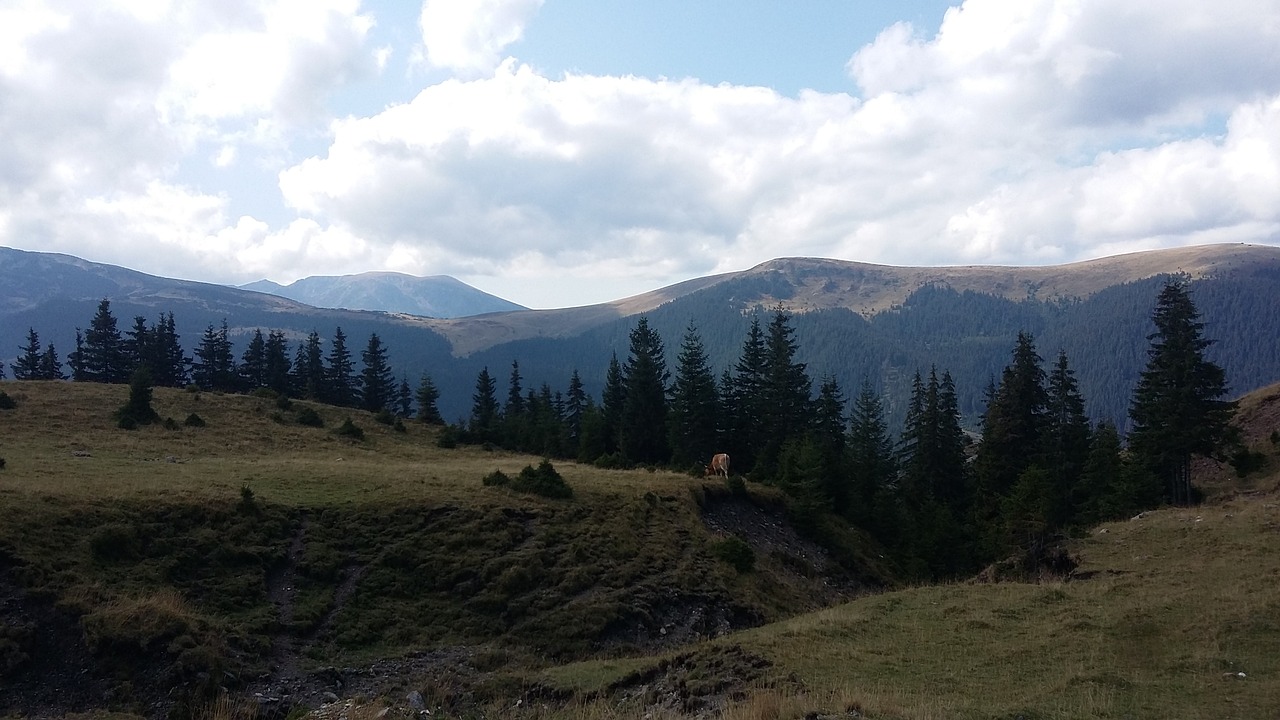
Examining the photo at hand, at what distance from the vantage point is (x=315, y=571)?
2316 centimetres

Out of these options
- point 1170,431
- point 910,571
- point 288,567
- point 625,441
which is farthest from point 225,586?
point 1170,431

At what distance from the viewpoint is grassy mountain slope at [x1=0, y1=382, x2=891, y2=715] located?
17203 millimetres

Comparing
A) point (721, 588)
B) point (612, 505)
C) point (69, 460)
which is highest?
point (69, 460)

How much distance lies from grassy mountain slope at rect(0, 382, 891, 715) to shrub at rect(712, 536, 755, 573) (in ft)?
0.85

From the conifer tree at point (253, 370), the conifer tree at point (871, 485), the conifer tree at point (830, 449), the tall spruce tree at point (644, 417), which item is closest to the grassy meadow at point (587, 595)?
the conifer tree at point (830, 449)

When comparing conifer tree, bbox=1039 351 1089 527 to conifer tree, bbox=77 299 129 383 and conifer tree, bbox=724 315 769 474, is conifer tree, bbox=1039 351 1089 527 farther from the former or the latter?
conifer tree, bbox=77 299 129 383

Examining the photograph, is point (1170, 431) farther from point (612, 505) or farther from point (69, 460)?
point (69, 460)

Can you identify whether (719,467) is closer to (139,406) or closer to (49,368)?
(139,406)

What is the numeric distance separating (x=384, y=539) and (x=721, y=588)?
12.8m

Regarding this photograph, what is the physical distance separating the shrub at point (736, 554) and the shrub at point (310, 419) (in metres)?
34.2

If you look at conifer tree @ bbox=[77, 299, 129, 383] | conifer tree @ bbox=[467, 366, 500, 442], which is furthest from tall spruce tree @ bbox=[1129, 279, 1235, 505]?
conifer tree @ bbox=[77, 299, 129, 383]

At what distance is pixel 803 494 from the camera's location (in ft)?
128

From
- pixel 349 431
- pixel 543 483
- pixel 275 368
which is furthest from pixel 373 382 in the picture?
pixel 543 483

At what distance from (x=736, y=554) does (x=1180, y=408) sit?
3257 cm
